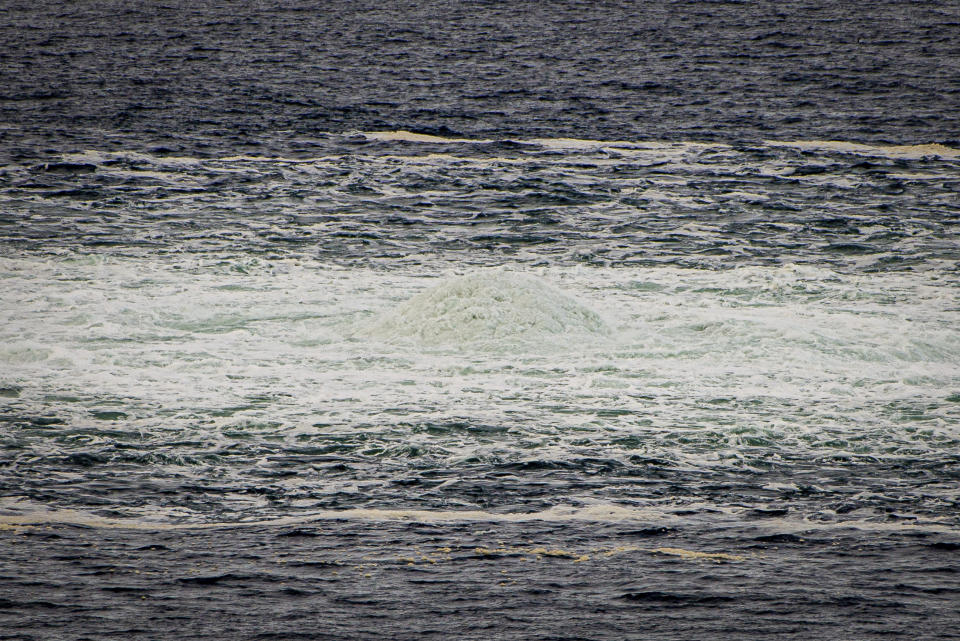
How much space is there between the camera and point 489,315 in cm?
1202

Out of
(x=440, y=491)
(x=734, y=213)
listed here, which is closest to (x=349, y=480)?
(x=440, y=491)

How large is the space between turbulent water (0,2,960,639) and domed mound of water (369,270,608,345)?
0.13 feet

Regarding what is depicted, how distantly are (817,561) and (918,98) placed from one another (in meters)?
21.7

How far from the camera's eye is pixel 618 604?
18.9 feet

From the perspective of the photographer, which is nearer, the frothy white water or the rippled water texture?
the rippled water texture

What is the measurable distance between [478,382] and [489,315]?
5.27 feet

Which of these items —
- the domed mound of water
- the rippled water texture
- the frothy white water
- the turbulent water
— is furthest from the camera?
the domed mound of water

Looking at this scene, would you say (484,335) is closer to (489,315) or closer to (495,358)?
(489,315)

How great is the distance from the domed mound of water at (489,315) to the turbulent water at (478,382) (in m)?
0.04

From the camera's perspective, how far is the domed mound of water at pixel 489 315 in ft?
38.9

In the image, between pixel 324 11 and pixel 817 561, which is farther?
pixel 324 11

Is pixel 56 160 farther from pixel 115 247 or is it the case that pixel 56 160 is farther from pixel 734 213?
pixel 734 213

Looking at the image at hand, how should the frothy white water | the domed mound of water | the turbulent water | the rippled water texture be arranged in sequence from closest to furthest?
the turbulent water
the rippled water texture
the frothy white water
the domed mound of water

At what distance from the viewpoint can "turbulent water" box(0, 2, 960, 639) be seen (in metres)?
5.99
